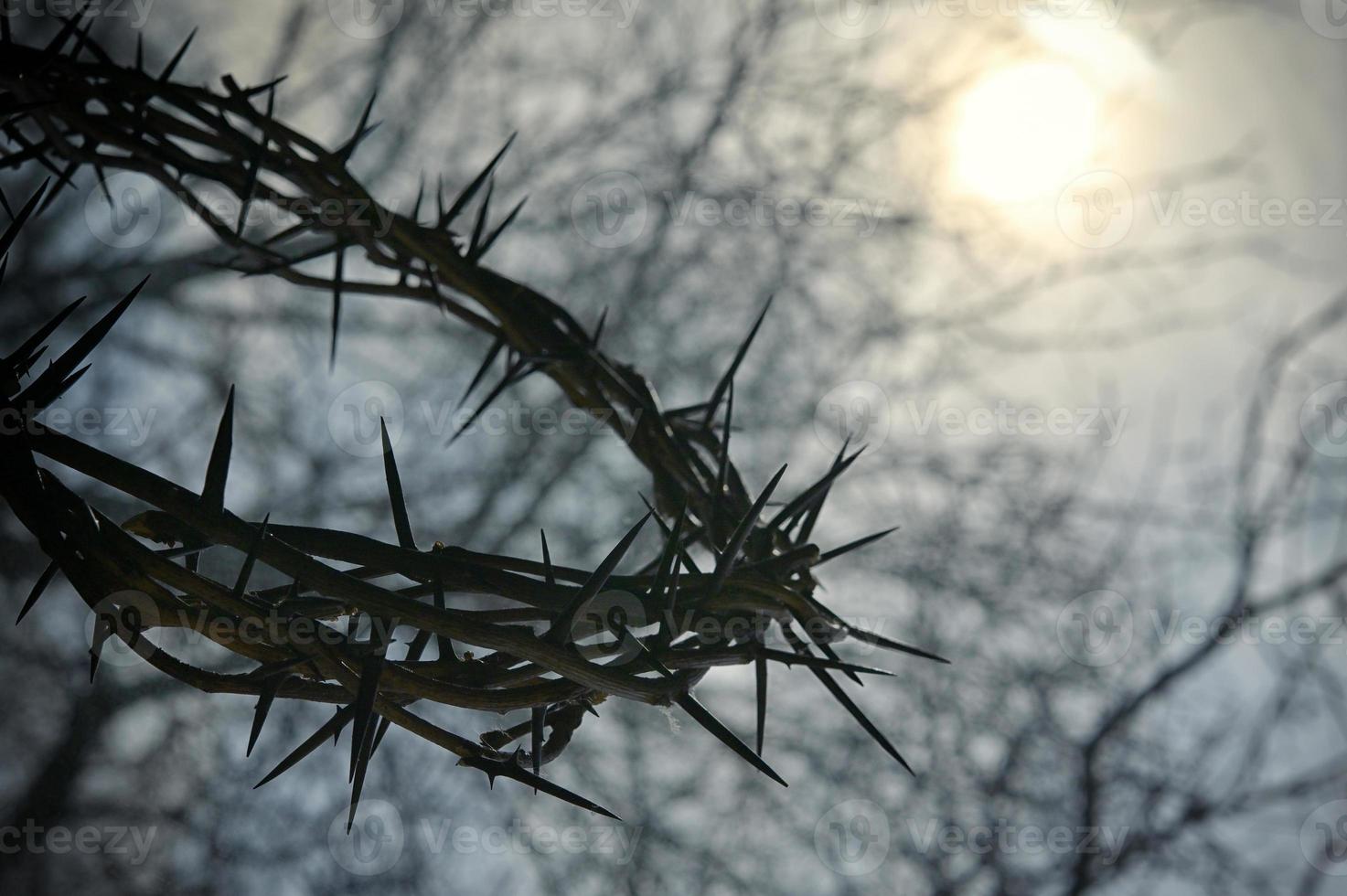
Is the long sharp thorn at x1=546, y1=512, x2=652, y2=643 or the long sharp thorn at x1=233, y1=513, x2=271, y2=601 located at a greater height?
the long sharp thorn at x1=546, y1=512, x2=652, y2=643

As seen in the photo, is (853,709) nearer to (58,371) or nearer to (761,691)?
(761,691)

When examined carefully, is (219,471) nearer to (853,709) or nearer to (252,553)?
(252,553)

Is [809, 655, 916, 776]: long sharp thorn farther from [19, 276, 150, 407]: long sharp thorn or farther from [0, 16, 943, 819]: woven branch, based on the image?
[19, 276, 150, 407]: long sharp thorn

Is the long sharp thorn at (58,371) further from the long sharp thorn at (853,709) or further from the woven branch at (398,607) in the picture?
the long sharp thorn at (853,709)

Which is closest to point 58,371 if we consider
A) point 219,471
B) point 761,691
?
point 219,471

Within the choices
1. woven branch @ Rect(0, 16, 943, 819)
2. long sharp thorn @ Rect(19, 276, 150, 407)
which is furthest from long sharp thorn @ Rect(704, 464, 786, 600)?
long sharp thorn @ Rect(19, 276, 150, 407)

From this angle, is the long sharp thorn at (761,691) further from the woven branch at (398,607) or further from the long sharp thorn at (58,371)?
the long sharp thorn at (58,371)

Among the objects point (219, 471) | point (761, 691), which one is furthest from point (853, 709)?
point (219, 471)

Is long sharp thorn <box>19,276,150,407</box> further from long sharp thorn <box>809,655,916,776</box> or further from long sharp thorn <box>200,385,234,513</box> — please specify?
long sharp thorn <box>809,655,916,776</box>

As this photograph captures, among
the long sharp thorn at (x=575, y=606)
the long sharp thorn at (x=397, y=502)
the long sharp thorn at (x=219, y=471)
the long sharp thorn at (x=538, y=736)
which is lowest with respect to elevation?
the long sharp thorn at (x=538, y=736)

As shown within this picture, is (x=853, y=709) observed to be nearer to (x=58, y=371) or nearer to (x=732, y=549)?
(x=732, y=549)

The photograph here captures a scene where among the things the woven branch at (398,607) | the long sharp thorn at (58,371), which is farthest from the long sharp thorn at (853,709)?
the long sharp thorn at (58,371)

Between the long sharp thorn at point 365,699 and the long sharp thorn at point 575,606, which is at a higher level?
the long sharp thorn at point 575,606

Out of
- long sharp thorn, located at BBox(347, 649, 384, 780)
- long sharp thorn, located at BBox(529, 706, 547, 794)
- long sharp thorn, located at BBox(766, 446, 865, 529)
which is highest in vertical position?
long sharp thorn, located at BBox(766, 446, 865, 529)
